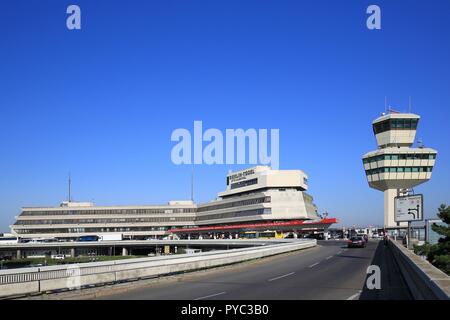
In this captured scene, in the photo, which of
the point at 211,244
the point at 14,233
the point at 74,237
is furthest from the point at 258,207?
the point at 14,233

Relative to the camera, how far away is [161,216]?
541ft

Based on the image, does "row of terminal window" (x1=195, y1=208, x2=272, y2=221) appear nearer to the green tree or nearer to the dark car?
→ the dark car

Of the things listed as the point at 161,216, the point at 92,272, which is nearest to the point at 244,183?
the point at 161,216

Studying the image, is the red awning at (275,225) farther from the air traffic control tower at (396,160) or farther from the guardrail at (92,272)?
the guardrail at (92,272)

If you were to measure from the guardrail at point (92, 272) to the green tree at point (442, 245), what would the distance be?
23227 mm

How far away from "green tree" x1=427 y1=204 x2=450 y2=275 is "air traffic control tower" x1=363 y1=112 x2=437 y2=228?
46513 mm

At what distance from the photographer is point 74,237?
534ft

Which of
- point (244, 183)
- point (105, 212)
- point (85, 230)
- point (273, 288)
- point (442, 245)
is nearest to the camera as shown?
point (273, 288)

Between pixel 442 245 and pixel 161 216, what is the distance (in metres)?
126

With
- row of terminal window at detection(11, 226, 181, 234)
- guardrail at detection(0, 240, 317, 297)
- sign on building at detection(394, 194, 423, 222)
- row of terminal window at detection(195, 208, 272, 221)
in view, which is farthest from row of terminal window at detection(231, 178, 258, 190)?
guardrail at detection(0, 240, 317, 297)

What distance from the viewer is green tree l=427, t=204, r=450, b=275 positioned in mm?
42969

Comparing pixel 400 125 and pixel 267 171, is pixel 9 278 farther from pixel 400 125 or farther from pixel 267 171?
pixel 267 171

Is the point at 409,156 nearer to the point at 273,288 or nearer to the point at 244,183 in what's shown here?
the point at 244,183

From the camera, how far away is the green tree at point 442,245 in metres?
43.0
